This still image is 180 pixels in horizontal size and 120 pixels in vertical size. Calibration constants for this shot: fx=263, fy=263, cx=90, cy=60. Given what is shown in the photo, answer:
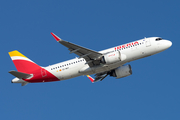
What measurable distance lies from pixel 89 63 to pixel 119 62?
16.2 feet

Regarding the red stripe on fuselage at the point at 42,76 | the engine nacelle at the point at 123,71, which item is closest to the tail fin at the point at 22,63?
the red stripe on fuselage at the point at 42,76

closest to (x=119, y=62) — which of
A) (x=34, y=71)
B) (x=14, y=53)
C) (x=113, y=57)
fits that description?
(x=113, y=57)

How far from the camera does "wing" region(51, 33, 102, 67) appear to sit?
125 feet

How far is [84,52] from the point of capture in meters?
41.3

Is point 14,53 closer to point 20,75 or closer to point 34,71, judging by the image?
point 20,75

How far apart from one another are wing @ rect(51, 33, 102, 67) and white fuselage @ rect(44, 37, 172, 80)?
1.22 meters

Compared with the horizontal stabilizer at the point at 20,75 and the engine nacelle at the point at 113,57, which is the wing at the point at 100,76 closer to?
the engine nacelle at the point at 113,57

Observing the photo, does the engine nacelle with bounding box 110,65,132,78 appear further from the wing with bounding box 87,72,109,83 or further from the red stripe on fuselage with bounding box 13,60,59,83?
the red stripe on fuselage with bounding box 13,60,59,83

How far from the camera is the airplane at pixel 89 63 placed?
138 ft

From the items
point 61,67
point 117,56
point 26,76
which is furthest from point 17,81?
point 117,56

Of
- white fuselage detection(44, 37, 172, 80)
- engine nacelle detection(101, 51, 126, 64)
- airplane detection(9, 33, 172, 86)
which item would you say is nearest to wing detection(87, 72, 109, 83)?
airplane detection(9, 33, 172, 86)

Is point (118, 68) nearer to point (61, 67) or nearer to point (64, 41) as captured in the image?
point (61, 67)

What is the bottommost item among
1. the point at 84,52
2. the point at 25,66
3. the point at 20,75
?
the point at 20,75

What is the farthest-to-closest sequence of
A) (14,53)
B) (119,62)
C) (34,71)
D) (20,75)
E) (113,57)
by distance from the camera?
(14,53) → (34,71) → (20,75) → (119,62) → (113,57)
